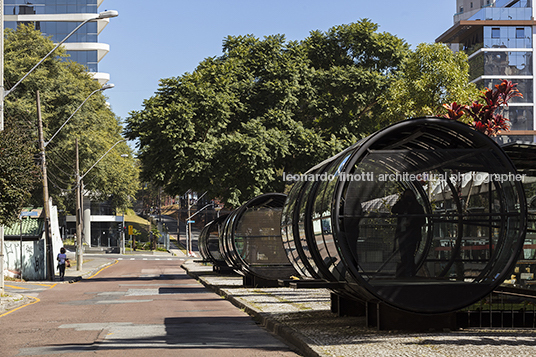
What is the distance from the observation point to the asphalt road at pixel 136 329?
32.2 feet

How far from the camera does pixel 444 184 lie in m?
12.9

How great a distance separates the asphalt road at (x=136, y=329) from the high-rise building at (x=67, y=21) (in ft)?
284

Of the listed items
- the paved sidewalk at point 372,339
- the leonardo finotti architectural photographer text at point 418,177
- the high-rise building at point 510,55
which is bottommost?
the paved sidewalk at point 372,339

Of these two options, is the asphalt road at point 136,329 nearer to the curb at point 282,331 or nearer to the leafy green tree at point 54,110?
the curb at point 282,331

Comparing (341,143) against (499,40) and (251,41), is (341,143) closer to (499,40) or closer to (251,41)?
(251,41)

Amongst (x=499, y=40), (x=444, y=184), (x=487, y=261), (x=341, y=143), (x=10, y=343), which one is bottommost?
(x=10, y=343)

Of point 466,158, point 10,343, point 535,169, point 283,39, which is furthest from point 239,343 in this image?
point 283,39

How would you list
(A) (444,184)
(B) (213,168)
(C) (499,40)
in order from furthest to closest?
1. (C) (499,40)
2. (B) (213,168)
3. (A) (444,184)

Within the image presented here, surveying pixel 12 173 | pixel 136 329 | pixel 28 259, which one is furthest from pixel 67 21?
pixel 136 329

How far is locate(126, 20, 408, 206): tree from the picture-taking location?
28641mm

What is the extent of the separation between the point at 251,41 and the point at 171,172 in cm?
747

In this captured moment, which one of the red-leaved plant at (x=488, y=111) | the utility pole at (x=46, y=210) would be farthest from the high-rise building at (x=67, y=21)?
the red-leaved plant at (x=488, y=111)

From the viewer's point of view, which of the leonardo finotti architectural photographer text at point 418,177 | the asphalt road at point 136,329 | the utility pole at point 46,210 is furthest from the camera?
the utility pole at point 46,210

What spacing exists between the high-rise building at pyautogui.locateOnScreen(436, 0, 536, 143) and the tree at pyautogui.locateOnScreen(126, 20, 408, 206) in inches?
1776
